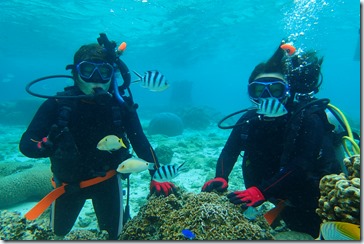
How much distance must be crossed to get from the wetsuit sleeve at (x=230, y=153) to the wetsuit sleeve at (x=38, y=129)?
9.31 ft

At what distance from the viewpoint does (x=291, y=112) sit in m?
3.77

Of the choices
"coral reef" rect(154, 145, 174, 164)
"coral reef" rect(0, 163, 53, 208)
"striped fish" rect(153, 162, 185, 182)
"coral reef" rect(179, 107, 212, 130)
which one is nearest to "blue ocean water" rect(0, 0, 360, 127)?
"coral reef" rect(179, 107, 212, 130)

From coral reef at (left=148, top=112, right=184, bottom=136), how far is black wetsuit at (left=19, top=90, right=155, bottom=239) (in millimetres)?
14083

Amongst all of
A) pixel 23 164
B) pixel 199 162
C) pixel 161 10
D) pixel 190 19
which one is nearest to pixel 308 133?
pixel 199 162

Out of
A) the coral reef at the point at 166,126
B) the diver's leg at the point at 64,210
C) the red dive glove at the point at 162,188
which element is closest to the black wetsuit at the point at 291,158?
the red dive glove at the point at 162,188

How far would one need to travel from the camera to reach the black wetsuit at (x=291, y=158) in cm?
337

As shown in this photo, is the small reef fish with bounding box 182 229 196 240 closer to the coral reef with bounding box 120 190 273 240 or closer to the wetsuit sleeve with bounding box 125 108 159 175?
the coral reef with bounding box 120 190 273 240

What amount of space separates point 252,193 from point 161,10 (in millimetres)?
23646

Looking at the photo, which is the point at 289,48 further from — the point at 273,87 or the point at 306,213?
the point at 306,213

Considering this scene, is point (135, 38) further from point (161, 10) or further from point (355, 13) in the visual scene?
point (355, 13)

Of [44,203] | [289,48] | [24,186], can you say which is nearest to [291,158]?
[289,48]

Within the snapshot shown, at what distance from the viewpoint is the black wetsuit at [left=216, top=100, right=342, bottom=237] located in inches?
133

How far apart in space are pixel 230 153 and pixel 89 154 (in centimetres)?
244

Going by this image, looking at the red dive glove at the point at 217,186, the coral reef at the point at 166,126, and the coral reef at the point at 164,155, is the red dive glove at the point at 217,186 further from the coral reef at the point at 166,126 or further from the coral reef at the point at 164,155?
the coral reef at the point at 166,126
